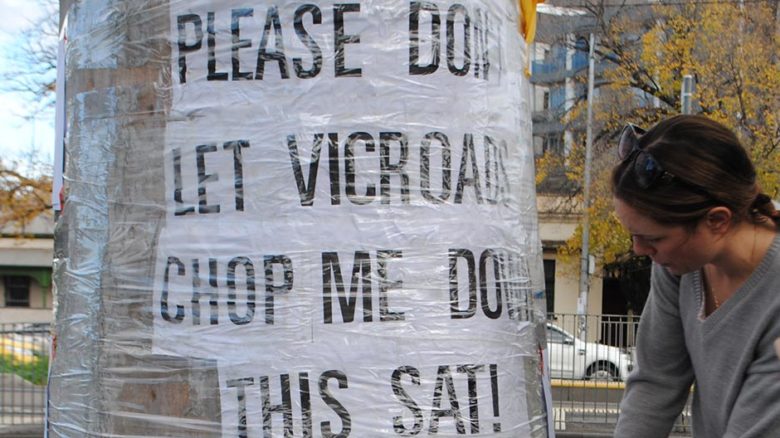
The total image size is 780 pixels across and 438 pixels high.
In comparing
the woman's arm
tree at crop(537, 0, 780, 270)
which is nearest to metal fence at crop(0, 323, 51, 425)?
the woman's arm

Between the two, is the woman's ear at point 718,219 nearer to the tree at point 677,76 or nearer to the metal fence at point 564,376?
the metal fence at point 564,376

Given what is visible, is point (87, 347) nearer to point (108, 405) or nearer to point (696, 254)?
point (108, 405)

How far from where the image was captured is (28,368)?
32.2ft

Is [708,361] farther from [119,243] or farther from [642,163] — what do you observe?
[119,243]

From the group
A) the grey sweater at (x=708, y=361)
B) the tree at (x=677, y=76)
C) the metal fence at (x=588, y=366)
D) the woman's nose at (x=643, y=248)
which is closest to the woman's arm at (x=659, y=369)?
the grey sweater at (x=708, y=361)

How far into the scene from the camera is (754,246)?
1711 mm

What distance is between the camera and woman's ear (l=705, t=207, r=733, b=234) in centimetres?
167

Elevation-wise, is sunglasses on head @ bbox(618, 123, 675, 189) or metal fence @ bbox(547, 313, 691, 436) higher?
sunglasses on head @ bbox(618, 123, 675, 189)

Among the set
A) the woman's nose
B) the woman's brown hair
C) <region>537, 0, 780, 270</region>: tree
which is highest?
<region>537, 0, 780, 270</region>: tree

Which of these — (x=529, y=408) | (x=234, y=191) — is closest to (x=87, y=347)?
(x=234, y=191)

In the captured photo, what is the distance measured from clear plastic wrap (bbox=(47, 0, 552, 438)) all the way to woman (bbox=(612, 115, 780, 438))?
0.43 m

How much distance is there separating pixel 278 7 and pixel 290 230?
0.51m

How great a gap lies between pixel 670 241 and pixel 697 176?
0.51 feet

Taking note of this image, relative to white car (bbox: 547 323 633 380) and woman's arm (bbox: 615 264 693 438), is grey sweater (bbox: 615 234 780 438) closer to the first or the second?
woman's arm (bbox: 615 264 693 438)
